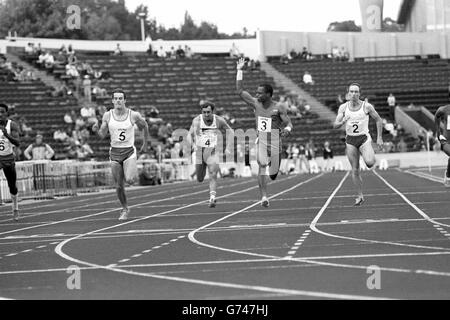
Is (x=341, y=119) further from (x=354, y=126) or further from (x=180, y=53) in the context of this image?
(x=180, y=53)

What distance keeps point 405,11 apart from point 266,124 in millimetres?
82927

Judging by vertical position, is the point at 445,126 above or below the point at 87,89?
below

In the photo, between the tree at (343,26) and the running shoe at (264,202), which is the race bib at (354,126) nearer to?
the running shoe at (264,202)

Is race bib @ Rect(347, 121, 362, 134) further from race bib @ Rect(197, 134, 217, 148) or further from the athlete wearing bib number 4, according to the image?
race bib @ Rect(197, 134, 217, 148)

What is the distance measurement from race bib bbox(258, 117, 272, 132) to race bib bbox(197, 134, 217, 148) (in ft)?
5.26

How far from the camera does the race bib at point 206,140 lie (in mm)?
20828

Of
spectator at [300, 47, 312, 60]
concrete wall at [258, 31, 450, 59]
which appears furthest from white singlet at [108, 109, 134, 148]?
concrete wall at [258, 31, 450, 59]

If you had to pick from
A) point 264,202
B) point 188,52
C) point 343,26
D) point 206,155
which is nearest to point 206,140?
point 206,155

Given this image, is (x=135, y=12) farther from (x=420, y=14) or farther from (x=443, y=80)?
(x=443, y=80)

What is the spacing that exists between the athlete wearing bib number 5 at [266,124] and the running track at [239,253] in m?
0.89

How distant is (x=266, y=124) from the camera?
63.9 feet

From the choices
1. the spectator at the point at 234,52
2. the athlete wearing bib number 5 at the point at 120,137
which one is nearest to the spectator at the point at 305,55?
the spectator at the point at 234,52

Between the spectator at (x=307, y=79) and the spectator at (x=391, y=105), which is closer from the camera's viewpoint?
the spectator at (x=391, y=105)

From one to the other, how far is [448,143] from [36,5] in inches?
1730
